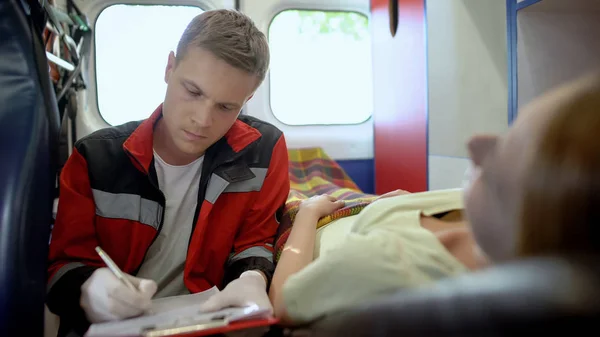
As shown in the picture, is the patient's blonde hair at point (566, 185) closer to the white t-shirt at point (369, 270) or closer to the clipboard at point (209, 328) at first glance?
the white t-shirt at point (369, 270)

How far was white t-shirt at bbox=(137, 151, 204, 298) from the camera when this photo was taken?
0.99 m

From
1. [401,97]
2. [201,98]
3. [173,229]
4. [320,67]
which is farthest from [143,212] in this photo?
[320,67]

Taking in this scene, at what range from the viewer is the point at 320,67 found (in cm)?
225

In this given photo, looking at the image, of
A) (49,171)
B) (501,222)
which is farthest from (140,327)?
(501,222)

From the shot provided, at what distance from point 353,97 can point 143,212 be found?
155 cm

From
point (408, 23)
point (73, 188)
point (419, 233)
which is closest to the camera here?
point (419, 233)

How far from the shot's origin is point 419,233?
587 millimetres

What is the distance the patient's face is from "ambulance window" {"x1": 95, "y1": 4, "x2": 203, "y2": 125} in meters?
1.82

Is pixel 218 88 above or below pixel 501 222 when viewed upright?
above

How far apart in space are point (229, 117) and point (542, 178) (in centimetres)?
78

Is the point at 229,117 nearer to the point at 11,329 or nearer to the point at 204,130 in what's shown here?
the point at 204,130

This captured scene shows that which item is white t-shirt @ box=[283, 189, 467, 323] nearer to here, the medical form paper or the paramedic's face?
the medical form paper

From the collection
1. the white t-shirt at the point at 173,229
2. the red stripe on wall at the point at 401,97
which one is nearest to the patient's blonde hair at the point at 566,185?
the white t-shirt at the point at 173,229

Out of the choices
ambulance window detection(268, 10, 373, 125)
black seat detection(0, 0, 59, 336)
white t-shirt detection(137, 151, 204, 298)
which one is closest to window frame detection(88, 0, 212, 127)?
ambulance window detection(268, 10, 373, 125)
